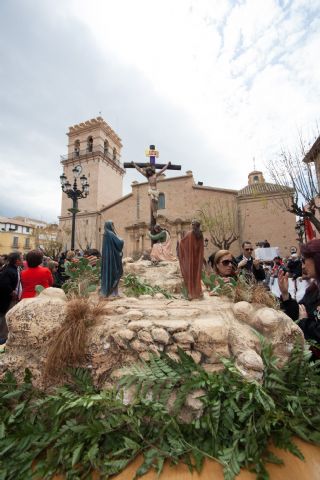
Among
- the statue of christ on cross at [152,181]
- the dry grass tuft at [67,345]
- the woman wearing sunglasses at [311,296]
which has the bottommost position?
the dry grass tuft at [67,345]

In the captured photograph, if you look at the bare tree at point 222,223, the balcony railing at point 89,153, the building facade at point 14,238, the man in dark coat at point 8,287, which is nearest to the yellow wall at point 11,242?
the building facade at point 14,238

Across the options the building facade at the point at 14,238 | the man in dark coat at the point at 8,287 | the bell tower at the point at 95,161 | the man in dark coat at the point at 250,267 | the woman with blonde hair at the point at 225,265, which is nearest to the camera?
the man in dark coat at the point at 8,287

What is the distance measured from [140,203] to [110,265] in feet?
75.3

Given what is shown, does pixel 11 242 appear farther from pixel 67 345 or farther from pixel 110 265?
pixel 67 345

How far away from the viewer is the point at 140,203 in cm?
2681

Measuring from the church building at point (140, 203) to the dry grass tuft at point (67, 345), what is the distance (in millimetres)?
17777

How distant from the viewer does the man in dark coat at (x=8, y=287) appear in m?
4.14

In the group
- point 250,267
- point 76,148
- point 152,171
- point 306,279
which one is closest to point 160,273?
point 250,267

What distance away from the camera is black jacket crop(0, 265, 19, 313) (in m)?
4.15

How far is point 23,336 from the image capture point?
8.39ft

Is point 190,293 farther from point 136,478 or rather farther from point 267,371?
point 136,478

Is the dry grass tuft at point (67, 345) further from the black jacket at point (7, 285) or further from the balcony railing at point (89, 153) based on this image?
the balcony railing at point (89, 153)

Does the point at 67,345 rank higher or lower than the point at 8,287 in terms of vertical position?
lower

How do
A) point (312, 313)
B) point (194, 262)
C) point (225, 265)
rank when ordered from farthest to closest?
1. point (225, 265)
2. point (194, 262)
3. point (312, 313)
